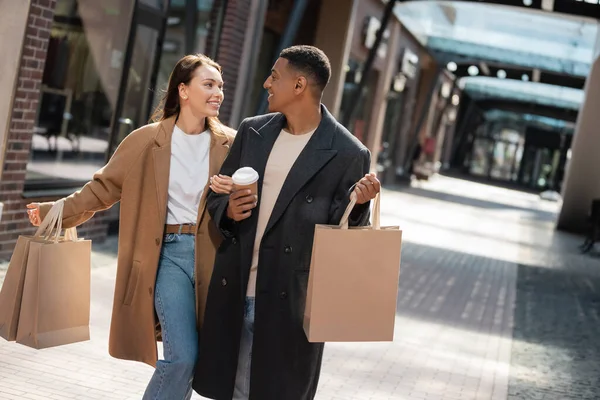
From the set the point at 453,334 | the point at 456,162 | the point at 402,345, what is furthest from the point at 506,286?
the point at 456,162

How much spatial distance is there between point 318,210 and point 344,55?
16727 mm

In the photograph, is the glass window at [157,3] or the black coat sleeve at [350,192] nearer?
the black coat sleeve at [350,192]

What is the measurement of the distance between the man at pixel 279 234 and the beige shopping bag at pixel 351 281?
4.8 inches

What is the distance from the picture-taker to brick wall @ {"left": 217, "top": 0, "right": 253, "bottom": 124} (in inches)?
512

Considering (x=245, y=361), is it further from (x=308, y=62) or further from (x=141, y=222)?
(x=308, y=62)

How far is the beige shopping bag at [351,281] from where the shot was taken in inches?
125

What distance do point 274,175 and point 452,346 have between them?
187 inches

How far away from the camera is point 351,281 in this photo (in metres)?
3.22

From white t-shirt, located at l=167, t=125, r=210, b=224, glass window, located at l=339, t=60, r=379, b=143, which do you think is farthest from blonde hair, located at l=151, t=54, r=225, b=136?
glass window, located at l=339, t=60, r=379, b=143

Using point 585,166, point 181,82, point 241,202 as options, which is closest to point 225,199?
point 241,202

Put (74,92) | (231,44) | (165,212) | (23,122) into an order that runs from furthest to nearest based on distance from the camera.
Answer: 1. (231,44)
2. (74,92)
3. (23,122)
4. (165,212)

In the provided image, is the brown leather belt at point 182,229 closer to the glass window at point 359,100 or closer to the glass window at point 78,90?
the glass window at point 78,90

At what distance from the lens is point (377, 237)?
322cm

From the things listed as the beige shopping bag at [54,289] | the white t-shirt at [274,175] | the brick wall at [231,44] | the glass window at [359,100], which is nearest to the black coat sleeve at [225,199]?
the white t-shirt at [274,175]
